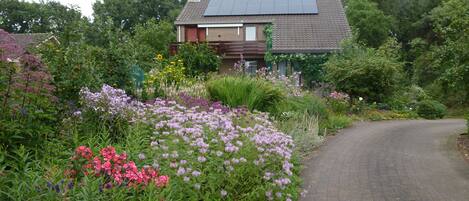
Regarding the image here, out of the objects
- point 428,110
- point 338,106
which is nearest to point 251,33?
point 428,110

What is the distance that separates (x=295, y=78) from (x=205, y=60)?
6537 mm

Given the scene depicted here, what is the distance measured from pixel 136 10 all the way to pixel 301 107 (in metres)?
47.9

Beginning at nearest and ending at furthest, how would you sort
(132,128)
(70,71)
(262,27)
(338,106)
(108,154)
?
(108,154) < (132,128) < (70,71) < (338,106) < (262,27)

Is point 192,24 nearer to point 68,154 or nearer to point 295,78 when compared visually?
point 295,78

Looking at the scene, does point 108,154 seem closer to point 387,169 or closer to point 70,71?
point 70,71

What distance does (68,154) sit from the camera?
17.6ft

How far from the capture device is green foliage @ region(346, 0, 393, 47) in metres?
41.3

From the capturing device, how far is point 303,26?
3064cm

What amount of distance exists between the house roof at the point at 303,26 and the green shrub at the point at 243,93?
51.3 feet

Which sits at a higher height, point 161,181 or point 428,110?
point 161,181

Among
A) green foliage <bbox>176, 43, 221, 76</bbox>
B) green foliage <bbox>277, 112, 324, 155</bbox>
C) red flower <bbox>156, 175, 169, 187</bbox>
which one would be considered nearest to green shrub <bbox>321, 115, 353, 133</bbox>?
green foliage <bbox>277, 112, 324, 155</bbox>

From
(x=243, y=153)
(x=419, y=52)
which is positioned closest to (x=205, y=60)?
(x=243, y=153)

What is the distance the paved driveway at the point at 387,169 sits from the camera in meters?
6.67

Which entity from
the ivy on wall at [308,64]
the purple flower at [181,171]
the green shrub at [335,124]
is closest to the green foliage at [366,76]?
the ivy on wall at [308,64]
